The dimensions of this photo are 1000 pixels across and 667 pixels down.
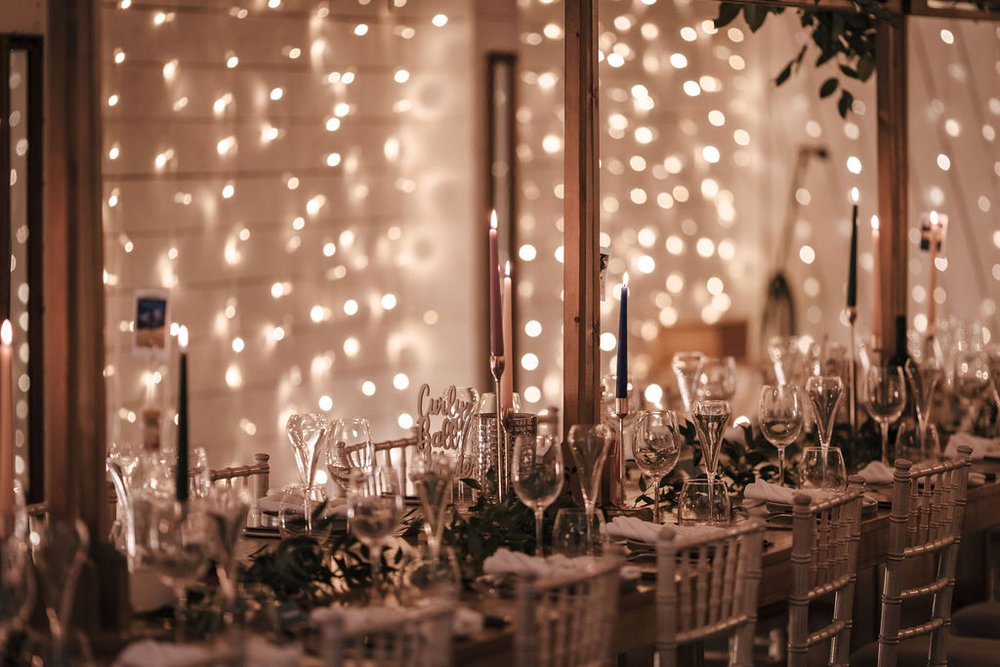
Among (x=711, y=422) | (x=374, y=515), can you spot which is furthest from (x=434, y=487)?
(x=711, y=422)

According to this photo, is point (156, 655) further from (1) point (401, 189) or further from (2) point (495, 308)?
(1) point (401, 189)

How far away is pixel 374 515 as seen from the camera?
8.06 ft

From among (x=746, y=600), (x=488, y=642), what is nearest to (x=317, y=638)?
(x=488, y=642)

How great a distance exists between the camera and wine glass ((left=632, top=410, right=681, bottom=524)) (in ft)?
10.0

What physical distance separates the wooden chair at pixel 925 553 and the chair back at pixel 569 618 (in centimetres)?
97

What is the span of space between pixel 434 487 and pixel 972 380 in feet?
7.11

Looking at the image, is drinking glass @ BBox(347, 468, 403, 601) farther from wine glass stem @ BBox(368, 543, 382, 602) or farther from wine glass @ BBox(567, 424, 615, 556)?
wine glass @ BBox(567, 424, 615, 556)

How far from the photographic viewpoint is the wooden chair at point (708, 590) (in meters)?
2.47

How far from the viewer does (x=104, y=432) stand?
237 cm

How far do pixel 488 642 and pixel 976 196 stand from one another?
4.49 metres

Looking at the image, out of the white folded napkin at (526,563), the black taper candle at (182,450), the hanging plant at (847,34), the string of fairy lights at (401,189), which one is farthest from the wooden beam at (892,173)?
the black taper candle at (182,450)

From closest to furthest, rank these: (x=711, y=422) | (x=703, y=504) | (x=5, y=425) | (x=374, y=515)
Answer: (x=5, y=425)
(x=374, y=515)
(x=703, y=504)
(x=711, y=422)

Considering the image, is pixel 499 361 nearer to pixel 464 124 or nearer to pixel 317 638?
pixel 317 638

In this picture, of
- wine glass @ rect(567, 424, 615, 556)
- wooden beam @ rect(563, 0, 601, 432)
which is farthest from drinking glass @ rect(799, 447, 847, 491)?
wine glass @ rect(567, 424, 615, 556)
